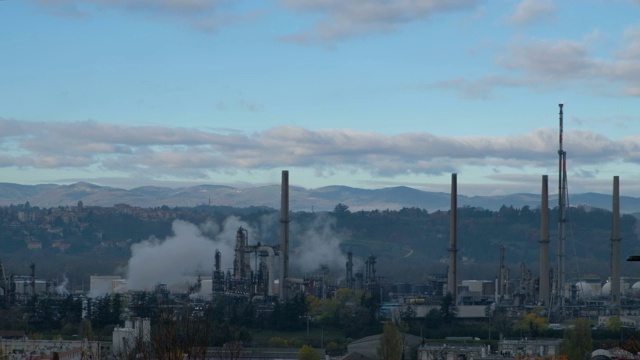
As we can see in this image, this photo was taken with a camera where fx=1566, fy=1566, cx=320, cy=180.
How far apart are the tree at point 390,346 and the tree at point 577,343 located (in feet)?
14.0

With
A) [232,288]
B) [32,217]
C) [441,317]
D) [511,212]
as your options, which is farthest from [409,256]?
[441,317]

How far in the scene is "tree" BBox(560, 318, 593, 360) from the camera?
130ft

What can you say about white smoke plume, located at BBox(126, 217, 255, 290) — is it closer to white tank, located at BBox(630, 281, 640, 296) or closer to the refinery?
the refinery

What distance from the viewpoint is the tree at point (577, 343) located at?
130ft

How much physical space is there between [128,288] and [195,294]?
6.63 m

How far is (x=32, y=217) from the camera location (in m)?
122

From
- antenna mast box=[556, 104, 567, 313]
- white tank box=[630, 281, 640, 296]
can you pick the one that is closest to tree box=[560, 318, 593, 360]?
antenna mast box=[556, 104, 567, 313]

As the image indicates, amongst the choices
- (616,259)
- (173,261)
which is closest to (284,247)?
(616,259)

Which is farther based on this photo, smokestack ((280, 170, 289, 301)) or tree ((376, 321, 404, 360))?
smokestack ((280, 170, 289, 301))

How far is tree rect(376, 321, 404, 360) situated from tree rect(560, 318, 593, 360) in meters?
4.26

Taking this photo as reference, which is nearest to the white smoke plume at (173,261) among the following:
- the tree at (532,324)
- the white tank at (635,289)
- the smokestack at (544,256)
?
the smokestack at (544,256)

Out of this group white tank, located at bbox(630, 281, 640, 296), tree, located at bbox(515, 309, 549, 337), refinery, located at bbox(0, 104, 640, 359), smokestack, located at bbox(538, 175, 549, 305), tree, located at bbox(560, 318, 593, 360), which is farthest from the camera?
white tank, located at bbox(630, 281, 640, 296)

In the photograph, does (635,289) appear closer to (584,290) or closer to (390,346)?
(584,290)

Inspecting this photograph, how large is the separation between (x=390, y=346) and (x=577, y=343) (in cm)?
603
